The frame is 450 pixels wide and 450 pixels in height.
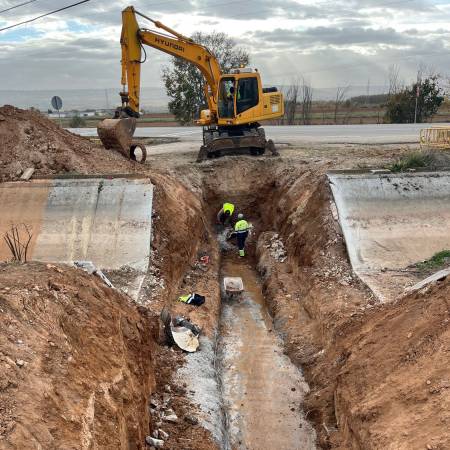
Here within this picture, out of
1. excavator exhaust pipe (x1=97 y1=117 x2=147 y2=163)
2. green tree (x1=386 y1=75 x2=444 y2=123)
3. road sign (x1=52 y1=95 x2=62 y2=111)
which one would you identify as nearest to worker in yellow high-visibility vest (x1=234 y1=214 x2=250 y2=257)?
excavator exhaust pipe (x1=97 y1=117 x2=147 y2=163)

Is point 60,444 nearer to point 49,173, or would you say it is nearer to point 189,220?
point 189,220

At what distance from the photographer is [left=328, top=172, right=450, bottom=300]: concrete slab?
11562 mm

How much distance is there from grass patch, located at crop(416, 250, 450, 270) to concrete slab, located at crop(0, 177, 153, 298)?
6413 mm

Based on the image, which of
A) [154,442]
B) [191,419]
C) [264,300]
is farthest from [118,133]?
[154,442]

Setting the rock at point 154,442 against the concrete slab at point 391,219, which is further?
the concrete slab at point 391,219

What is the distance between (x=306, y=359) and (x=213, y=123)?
35.6ft

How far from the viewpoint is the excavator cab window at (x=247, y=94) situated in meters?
17.4

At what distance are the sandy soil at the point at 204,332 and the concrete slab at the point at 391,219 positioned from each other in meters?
0.40

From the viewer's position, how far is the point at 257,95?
17750mm

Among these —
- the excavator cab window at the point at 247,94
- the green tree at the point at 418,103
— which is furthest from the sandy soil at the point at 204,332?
the green tree at the point at 418,103

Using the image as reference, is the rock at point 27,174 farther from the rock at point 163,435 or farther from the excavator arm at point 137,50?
the rock at point 163,435

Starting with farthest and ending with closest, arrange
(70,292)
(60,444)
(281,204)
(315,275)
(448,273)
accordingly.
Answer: (281,204)
(315,275)
(448,273)
(70,292)
(60,444)

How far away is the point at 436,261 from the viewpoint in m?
11.4

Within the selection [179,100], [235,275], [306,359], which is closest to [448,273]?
[306,359]
